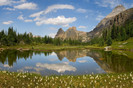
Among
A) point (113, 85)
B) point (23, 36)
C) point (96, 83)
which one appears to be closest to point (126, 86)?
point (113, 85)

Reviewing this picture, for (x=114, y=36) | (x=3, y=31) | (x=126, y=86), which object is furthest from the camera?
(x=114, y=36)

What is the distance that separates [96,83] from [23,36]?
161 m

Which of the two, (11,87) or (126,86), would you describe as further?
(126,86)

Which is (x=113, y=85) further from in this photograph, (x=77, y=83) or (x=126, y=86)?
(x=77, y=83)

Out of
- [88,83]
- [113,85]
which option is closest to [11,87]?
[88,83]

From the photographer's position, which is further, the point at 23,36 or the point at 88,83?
the point at 23,36

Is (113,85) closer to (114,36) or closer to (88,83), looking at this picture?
(88,83)

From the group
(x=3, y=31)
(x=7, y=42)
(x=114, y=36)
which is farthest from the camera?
(x=114, y=36)

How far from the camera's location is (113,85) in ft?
42.8

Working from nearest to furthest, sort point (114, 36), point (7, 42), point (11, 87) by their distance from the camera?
point (11, 87)
point (7, 42)
point (114, 36)

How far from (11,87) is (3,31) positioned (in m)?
149

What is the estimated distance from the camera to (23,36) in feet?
519

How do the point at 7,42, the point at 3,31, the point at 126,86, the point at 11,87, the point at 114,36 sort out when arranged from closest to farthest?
the point at 11,87 → the point at 126,86 → the point at 7,42 → the point at 3,31 → the point at 114,36

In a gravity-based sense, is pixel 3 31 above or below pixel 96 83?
above
